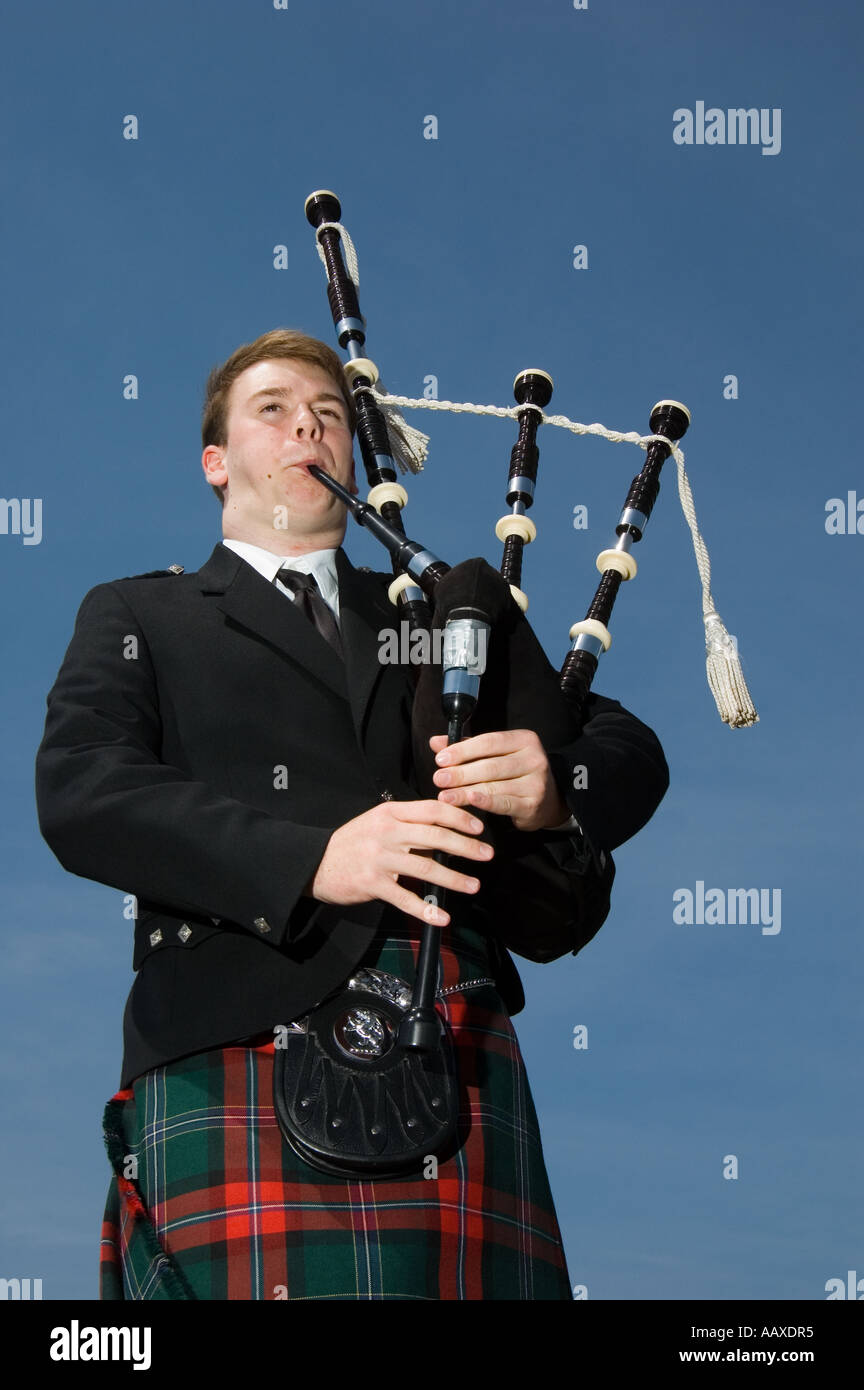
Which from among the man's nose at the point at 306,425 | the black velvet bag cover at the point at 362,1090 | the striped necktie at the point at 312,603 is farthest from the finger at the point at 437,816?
the man's nose at the point at 306,425

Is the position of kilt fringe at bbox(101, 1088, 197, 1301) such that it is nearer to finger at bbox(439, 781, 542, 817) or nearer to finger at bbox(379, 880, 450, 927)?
finger at bbox(379, 880, 450, 927)

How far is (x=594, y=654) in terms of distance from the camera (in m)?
3.60

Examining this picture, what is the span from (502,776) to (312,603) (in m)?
0.90

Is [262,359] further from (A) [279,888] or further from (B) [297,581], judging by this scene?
(A) [279,888]

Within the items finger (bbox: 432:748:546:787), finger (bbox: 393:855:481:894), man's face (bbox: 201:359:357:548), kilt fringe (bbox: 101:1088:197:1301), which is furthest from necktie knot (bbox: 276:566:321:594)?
kilt fringe (bbox: 101:1088:197:1301)

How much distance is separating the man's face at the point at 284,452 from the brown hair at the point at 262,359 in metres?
0.03

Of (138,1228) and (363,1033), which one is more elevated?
(363,1033)

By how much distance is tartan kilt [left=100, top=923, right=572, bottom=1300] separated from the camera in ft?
9.48

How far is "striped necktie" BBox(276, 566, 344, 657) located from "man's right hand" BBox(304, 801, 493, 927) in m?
0.83

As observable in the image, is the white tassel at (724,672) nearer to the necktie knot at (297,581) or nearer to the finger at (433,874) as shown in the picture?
the necktie knot at (297,581)

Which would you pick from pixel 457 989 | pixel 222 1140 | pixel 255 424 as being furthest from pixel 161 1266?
pixel 255 424

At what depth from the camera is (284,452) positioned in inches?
152

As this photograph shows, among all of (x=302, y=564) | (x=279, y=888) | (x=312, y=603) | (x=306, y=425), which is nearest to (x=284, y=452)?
(x=306, y=425)
